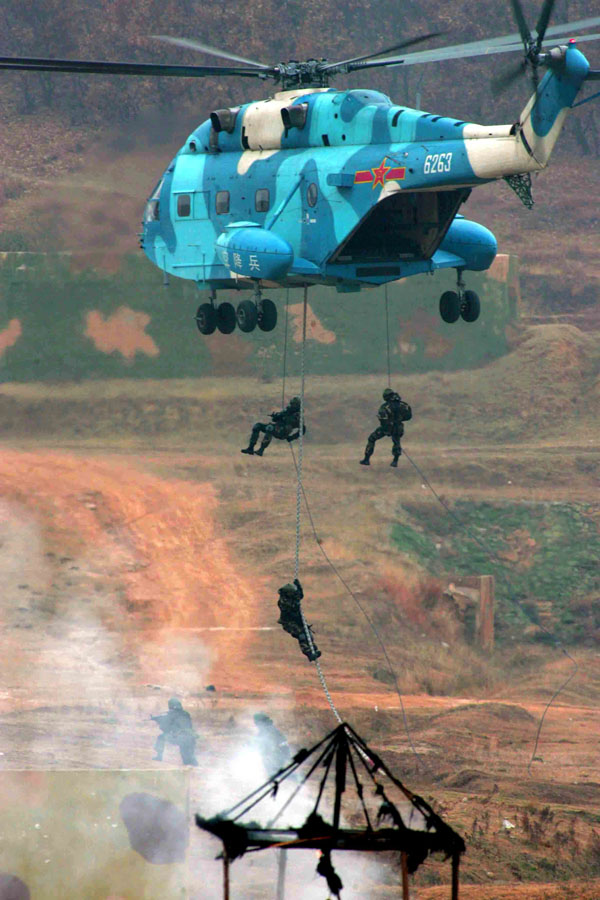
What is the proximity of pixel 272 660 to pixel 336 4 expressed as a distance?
35311mm

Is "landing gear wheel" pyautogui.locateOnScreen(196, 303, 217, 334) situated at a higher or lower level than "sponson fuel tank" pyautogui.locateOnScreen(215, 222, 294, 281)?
lower

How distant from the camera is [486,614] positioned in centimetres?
3597

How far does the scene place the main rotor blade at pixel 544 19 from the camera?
17766 mm

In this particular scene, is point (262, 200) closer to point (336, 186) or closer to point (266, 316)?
point (336, 186)

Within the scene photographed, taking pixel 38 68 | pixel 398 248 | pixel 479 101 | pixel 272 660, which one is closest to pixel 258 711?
pixel 272 660

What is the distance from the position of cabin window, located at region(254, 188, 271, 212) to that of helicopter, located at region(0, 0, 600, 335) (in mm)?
29

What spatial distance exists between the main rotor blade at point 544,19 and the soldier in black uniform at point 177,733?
1528 cm

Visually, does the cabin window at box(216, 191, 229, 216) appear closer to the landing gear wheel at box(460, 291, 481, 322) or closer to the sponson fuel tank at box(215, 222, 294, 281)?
the sponson fuel tank at box(215, 222, 294, 281)

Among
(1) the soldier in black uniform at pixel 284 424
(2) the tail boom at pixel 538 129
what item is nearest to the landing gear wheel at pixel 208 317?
(1) the soldier in black uniform at pixel 284 424

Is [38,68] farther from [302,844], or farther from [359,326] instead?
[359,326]

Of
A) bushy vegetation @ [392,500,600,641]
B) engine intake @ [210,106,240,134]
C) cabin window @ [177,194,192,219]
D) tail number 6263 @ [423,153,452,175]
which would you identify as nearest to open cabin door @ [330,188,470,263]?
tail number 6263 @ [423,153,452,175]

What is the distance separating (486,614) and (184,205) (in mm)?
15476

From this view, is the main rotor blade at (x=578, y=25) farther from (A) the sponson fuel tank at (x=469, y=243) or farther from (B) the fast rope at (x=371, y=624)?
(B) the fast rope at (x=371, y=624)

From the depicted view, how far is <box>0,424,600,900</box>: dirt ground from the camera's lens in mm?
26922
